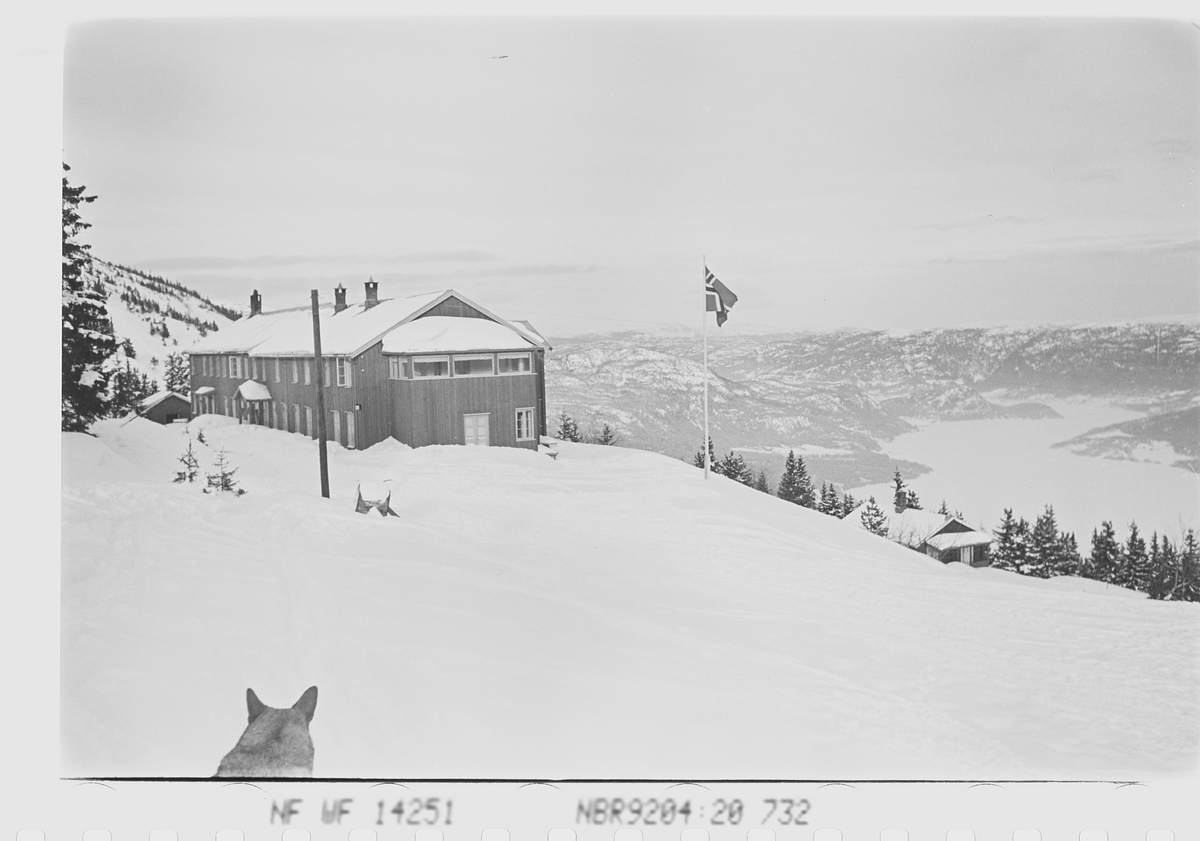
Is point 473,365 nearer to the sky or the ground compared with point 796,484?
nearer to the sky

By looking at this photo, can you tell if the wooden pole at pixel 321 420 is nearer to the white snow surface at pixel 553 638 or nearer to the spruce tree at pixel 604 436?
the white snow surface at pixel 553 638

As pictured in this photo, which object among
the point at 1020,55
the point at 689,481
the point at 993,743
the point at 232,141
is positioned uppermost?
the point at 1020,55

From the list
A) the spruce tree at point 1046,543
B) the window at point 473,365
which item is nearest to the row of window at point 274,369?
the window at point 473,365

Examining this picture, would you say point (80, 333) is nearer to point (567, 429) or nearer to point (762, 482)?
point (567, 429)

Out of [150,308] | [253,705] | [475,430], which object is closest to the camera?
[253,705]

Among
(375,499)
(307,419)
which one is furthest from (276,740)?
(307,419)

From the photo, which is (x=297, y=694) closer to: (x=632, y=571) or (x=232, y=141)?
(x=632, y=571)

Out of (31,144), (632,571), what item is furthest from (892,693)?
(31,144)
